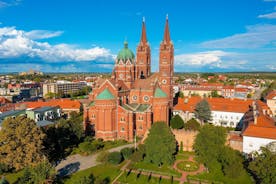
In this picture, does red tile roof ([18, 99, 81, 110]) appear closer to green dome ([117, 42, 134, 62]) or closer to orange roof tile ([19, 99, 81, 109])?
orange roof tile ([19, 99, 81, 109])

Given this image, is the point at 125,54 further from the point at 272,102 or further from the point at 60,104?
the point at 272,102

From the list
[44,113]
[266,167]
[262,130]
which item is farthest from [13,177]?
[262,130]

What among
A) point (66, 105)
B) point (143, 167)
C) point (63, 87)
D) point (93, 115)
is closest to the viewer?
point (143, 167)

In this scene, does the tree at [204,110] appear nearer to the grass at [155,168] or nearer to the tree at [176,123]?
the tree at [176,123]

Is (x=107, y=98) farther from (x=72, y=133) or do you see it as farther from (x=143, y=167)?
(x=143, y=167)

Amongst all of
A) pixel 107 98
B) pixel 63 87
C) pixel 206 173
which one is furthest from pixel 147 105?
pixel 63 87

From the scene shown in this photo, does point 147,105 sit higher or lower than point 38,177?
higher
